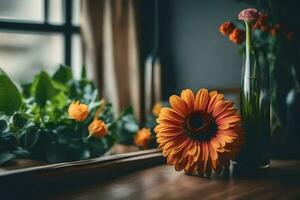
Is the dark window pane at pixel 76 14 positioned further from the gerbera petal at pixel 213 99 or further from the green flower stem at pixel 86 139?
the gerbera petal at pixel 213 99

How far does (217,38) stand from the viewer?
2.61 m

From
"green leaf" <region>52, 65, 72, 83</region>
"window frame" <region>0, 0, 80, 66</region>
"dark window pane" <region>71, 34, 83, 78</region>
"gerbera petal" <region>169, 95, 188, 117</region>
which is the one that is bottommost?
"gerbera petal" <region>169, 95, 188, 117</region>

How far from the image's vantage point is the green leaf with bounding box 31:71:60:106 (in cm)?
142

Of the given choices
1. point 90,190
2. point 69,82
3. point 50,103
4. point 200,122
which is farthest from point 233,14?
point 90,190

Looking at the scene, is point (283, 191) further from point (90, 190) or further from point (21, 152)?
point (21, 152)

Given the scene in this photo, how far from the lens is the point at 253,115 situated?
108cm

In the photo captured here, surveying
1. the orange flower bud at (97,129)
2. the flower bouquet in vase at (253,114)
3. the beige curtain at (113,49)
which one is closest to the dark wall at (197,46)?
the beige curtain at (113,49)

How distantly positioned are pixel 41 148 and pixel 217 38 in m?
1.62

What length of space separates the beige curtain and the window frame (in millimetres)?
81

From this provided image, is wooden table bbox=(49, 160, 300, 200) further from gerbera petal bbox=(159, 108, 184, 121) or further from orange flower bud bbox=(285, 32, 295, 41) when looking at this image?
orange flower bud bbox=(285, 32, 295, 41)

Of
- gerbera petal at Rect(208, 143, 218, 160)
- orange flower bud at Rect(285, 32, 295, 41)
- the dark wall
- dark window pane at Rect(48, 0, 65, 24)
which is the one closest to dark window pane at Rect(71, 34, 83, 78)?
dark window pane at Rect(48, 0, 65, 24)

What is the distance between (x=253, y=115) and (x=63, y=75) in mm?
810

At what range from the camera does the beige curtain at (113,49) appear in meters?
2.71

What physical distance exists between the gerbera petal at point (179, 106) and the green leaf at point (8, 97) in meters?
0.39
